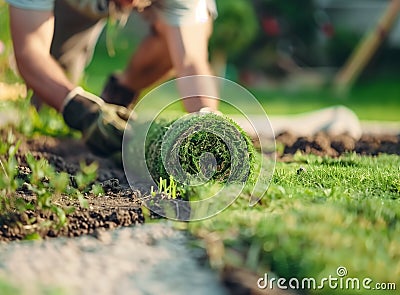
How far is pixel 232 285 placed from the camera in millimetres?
1729

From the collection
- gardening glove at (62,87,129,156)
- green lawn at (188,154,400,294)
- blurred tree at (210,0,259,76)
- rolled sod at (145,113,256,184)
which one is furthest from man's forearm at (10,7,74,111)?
blurred tree at (210,0,259,76)

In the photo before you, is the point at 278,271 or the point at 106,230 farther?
the point at 106,230

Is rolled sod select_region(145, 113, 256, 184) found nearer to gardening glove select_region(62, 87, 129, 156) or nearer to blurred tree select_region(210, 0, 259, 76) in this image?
gardening glove select_region(62, 87, 129, 156)

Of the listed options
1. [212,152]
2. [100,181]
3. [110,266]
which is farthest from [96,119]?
[110,266]

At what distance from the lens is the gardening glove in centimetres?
315

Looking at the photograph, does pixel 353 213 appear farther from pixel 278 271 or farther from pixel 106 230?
pixel 106 230

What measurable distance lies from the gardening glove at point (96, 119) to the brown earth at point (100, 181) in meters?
0.11

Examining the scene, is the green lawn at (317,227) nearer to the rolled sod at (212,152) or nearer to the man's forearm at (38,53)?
the rolled sod at (212,152)

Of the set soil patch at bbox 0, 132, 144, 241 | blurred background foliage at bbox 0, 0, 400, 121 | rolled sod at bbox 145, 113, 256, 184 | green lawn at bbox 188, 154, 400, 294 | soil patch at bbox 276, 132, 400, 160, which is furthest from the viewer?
blurred background foliage at bbox 0, 0, 400, 121

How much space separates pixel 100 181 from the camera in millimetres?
2953

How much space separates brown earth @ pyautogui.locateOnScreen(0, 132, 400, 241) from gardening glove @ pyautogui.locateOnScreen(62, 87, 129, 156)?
0.11 meters

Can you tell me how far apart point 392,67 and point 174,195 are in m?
6.86

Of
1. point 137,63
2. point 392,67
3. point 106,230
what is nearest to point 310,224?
point 106,230

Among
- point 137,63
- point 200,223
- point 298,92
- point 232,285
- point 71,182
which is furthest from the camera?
point 298,92
